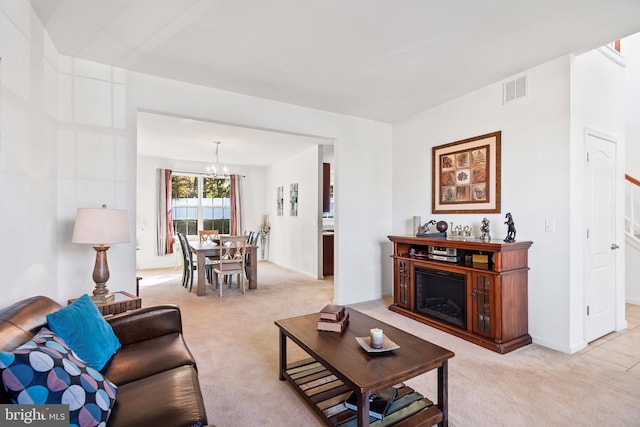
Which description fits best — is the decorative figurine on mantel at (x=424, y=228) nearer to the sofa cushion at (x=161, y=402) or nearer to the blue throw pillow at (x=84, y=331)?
the sofa cushion at (x=161, y=402)

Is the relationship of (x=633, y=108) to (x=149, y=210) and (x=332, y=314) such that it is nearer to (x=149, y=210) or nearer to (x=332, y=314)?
(x=332, y=314)

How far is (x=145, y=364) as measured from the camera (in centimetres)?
173

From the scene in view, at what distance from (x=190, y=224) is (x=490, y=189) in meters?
6.91

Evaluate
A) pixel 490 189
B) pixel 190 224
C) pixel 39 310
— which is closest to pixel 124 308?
pixel 39 310

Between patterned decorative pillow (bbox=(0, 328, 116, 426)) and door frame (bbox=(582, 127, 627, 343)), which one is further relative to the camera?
door frame (bbox=(582, 127, 627, 343))

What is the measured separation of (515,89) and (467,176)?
0.99 metres

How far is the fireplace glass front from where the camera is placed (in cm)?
331

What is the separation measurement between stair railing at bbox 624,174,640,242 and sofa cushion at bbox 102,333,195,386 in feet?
18.8

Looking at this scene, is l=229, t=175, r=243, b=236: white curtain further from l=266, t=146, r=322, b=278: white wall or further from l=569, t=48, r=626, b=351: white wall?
l=569, t=48, r=626, b=351: white wall

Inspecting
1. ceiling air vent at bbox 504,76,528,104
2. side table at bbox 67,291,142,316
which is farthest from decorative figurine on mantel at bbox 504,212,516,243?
side table at bbox 67,291,142,316

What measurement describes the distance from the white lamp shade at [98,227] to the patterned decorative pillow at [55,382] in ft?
4.06

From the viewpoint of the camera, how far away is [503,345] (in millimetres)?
2859

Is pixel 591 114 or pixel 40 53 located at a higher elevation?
pixel 40 53

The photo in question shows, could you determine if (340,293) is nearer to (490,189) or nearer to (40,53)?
(490,189)
